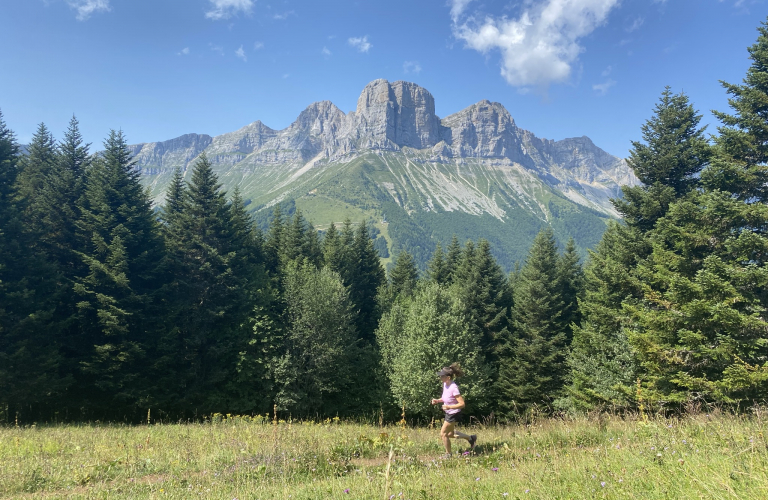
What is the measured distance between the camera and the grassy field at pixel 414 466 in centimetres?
432

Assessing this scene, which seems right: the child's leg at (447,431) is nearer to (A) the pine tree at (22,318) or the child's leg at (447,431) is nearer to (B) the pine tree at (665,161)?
(B) the pine tree at (665,161)

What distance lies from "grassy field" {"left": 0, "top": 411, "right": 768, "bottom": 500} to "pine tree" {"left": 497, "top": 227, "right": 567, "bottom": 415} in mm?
16669

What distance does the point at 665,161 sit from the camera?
16406mm

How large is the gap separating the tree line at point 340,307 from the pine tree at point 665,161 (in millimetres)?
81

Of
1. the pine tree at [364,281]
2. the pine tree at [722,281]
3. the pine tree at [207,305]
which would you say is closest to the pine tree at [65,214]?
the pine tree at [207,305]

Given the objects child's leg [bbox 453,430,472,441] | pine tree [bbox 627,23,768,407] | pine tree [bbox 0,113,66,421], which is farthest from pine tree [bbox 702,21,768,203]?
pine tree [bbox 0,113,66,421]

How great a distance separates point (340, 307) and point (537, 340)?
45.3ft

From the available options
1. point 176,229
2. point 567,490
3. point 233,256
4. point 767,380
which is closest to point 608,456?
point 567,490

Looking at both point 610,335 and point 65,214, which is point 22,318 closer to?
point 65,214

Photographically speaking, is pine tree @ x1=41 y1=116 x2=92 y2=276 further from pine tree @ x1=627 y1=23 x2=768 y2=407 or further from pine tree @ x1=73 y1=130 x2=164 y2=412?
pine tree @ x1=627 y1=23 x2=768 y2=407

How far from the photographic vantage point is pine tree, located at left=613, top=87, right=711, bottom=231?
1628 centimetres

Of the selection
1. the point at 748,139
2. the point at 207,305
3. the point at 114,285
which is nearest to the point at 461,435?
the point at 748,139

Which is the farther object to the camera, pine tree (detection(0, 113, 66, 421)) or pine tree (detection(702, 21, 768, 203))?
pine tree (detection(0, 113, 66, 421))

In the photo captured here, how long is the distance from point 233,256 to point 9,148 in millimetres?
11583
